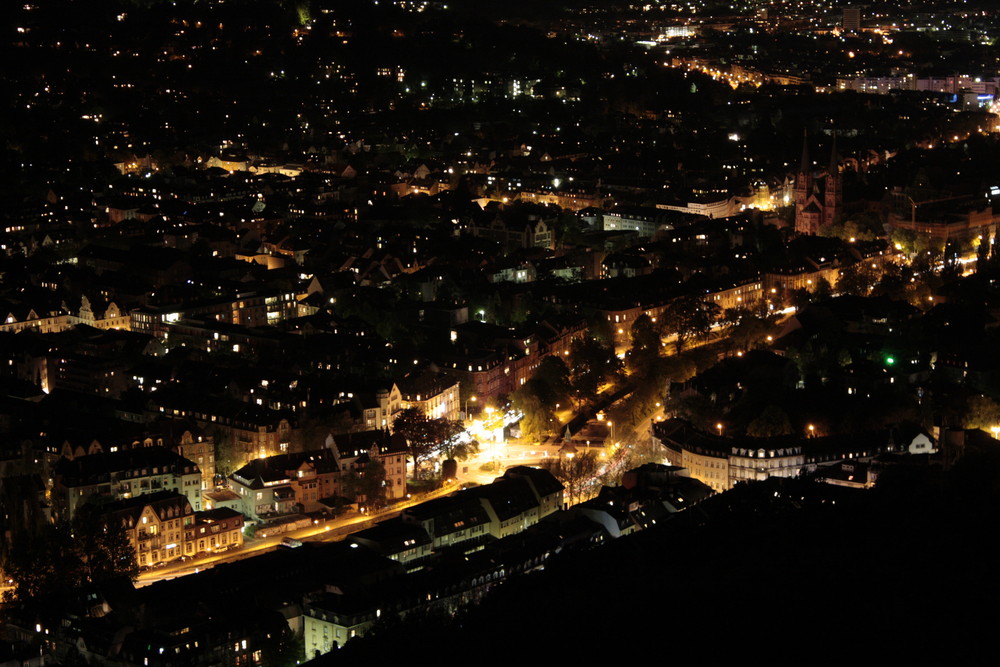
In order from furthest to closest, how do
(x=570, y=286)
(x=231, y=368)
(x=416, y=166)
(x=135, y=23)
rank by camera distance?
1. (x=135, y=23)
2. (x=416, y=166)
3. (x=570, y=286)
4. (x=231, y=368)

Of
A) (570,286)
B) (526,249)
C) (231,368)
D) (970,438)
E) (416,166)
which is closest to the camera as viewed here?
(970,438)

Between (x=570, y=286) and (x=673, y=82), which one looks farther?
(x=673, y=82)

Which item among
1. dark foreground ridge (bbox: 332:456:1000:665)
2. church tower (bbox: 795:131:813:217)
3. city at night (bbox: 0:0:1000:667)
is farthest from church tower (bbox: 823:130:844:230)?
dark foreground ridge (bbox: 332:456:1000:665)

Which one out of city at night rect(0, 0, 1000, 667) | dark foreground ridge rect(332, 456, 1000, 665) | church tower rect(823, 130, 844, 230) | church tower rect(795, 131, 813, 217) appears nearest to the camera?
dark foreground ridge rect(332, 456, 1000, 665)

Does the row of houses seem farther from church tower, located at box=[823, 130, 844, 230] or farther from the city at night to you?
church tower, located at box=[823, 130, 844, 230]

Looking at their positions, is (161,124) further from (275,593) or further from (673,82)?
(275,593)

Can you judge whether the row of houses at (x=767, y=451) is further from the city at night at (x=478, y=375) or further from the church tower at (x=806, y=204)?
the church tower at (x=806, y=204)

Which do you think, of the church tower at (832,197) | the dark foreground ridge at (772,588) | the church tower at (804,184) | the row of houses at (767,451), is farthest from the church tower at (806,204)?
the dark foreground ridge at (772,588)

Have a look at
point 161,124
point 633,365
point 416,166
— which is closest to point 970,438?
point 633,365

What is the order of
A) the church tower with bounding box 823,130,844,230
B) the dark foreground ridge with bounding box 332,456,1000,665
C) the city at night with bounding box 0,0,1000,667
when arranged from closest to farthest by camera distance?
the dark foreground ridge with bounding box 332,456,1000,665 → the city at night with bounding box 0,0,1000,667 → the church tower with bounding box 823,130,844,230

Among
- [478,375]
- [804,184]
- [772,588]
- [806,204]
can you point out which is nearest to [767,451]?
[772,588]
